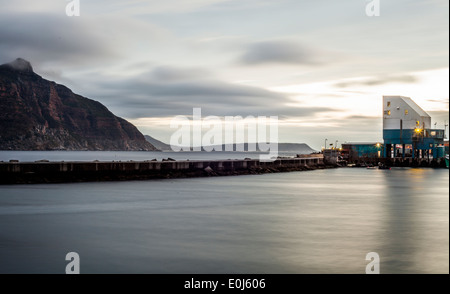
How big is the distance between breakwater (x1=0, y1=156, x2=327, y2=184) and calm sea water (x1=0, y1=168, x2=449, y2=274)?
610cm

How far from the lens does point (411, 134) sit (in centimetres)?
11919

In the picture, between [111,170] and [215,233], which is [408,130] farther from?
[215,233]

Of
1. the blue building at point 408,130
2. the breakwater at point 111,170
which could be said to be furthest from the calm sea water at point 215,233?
the blue building at point 408,130

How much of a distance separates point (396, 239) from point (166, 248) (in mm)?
9549

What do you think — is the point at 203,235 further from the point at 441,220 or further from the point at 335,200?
the point at 335,200

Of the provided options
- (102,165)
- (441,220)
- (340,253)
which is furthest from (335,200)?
(102,165)

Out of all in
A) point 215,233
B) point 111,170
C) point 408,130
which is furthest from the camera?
point 408,130

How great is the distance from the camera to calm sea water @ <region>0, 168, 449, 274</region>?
15973mm

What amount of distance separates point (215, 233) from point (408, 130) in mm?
106384

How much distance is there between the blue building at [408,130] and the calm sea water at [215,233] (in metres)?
84.5

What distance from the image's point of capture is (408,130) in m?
119

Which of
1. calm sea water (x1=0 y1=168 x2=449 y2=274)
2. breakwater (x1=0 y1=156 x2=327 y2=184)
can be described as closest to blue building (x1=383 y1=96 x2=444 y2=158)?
breakwater (x1=0 y1=156 x2=327 y2=184)

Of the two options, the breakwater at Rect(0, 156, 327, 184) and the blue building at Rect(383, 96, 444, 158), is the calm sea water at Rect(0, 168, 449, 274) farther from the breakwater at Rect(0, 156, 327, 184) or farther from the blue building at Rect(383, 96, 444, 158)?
the blue building at Rect(383, 96, 444, 158)

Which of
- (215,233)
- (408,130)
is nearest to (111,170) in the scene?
(215,233)
